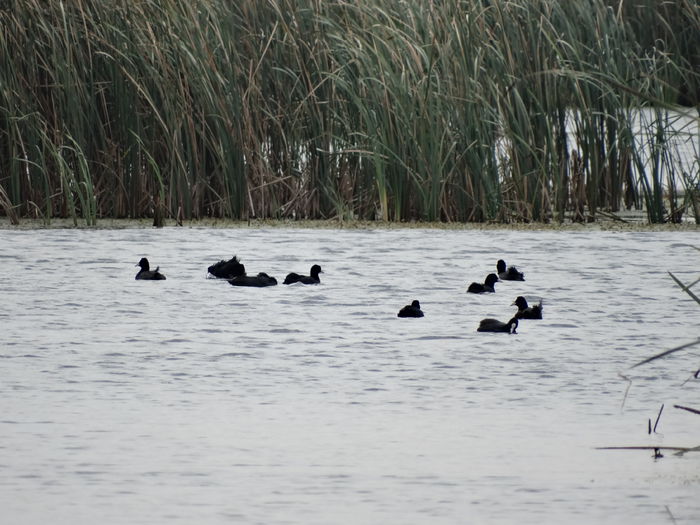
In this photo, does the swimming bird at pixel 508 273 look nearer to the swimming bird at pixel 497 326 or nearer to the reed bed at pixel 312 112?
the swimming bird at pixel 497 326

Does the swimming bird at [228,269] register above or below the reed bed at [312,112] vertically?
below

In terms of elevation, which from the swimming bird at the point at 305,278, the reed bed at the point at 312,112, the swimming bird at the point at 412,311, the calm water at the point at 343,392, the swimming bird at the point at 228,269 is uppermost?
the reed bed at the point at 312,112

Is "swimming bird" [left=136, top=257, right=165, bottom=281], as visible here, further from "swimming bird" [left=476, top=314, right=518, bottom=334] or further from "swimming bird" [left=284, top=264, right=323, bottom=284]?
"swimming bird" [left=476, top=314, right=518, bottom=334]

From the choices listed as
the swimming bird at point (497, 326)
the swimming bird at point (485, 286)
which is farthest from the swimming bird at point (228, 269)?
the swimming bird at point (497, 326)

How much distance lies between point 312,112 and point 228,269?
2492 millimetres

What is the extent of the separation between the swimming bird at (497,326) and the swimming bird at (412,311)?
1.15 feet

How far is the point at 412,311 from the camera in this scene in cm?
663

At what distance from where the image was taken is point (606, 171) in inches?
409

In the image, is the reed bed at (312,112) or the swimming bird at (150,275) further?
the reed bed at (312,112)

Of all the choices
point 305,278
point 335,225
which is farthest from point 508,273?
point 335,225

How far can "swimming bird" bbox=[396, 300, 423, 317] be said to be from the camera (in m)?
6.62

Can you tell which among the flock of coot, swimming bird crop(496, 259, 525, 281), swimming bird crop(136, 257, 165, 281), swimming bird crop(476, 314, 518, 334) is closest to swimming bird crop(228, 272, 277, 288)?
the flock of coot

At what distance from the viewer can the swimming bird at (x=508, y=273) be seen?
25.7 feet

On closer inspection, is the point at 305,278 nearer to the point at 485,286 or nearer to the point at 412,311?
the point at 485,286
